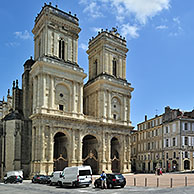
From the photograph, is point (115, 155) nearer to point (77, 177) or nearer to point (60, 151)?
point (60, 151)

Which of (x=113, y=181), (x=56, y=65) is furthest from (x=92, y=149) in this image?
(x=113, y=181)

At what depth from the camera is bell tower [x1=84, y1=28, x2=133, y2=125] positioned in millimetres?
44719

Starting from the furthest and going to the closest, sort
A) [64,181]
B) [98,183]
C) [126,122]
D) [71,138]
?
[126,122] → [71,138] → [64,181] → [98,183]

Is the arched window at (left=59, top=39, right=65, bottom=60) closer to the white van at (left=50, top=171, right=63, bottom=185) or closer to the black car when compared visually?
the white van at (left=50, top=171, right=63, bottom=185)

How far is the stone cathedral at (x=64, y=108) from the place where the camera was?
38.6m

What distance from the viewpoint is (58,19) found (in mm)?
43438

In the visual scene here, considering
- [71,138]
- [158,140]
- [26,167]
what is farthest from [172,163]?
[26,167]

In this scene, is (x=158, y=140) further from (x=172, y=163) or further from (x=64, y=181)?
(x=64, y=181)

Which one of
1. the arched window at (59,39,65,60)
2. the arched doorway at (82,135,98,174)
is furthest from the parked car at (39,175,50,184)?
the arched window at (59,39,65,60)

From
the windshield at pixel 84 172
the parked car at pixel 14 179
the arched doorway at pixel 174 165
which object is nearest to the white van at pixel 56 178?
the windshield at pixel 84 172

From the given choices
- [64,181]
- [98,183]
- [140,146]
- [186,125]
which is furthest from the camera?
[140,146]

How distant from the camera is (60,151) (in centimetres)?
4306

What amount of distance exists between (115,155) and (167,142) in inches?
474

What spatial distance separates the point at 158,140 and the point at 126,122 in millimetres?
13407
